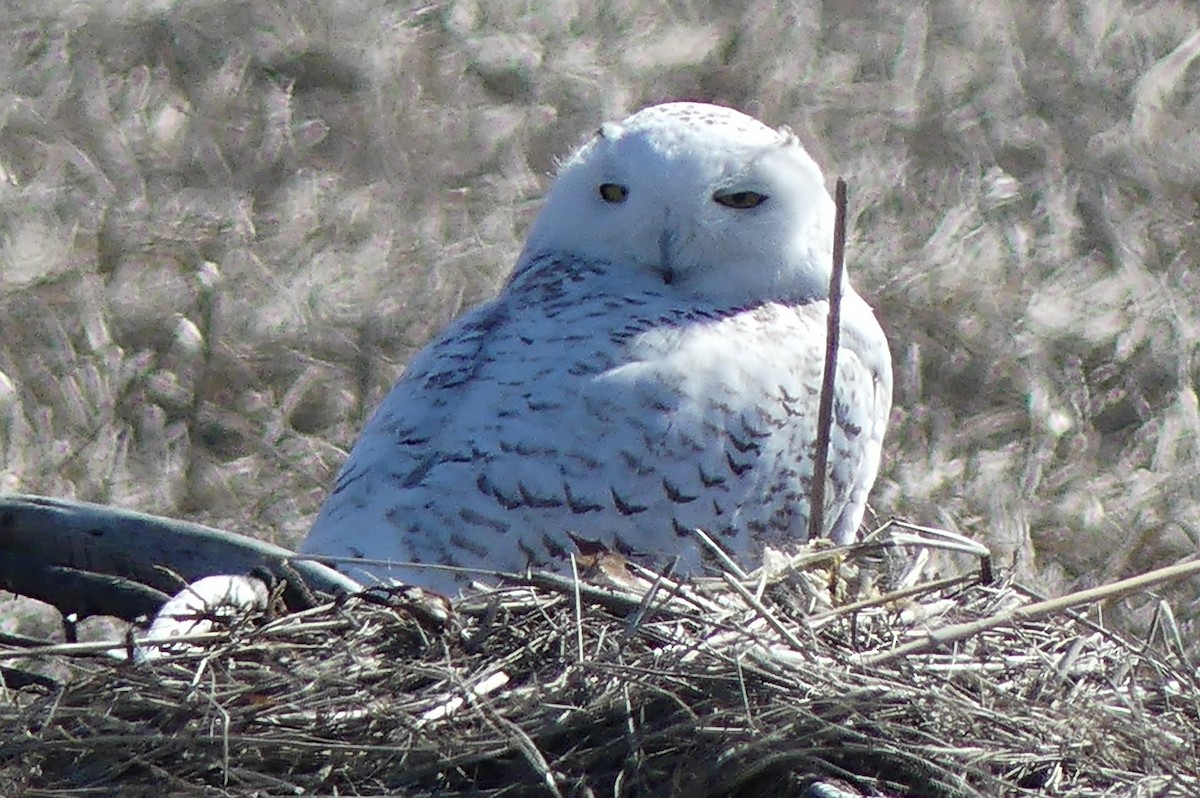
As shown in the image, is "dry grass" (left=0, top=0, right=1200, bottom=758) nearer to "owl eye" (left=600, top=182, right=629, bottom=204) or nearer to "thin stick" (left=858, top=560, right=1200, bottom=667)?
"owl eye" (left=600, top=182, right=629, bottom=204)

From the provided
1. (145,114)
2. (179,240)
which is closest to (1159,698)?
(179,240)

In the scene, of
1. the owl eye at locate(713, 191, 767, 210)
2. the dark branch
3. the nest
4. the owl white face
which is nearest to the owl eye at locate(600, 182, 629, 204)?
the owl white face

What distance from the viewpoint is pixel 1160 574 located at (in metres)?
2.16

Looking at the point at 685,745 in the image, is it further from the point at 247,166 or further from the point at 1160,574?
the point at 247,166

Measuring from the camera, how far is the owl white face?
3371mm

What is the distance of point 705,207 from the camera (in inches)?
133

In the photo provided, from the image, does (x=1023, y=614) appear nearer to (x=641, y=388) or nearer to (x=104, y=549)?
(x=104, y=549)

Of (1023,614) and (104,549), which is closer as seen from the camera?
(1023,614)

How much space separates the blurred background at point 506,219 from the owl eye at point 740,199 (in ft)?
5.00

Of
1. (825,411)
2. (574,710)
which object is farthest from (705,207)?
(574,710)

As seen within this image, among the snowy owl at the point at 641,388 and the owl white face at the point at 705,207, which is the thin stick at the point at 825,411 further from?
the owl white face at the point at 705,207

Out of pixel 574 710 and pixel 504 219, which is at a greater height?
pixel 574 710

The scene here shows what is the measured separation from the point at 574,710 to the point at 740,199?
1.69 m

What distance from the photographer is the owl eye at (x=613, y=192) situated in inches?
136
